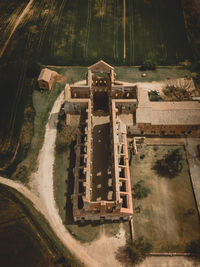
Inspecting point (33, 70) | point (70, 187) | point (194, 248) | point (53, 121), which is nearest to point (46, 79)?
point (33, 70)

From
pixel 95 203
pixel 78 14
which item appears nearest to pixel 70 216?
pixel 95 203

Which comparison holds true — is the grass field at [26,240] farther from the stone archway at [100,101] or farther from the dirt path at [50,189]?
the stone archway at [100,101]

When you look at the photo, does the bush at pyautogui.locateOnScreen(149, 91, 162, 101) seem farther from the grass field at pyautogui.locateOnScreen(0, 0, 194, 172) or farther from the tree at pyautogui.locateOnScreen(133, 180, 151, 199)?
the tree at pyautogui.locateOnScreen(133, 180, 151, 199)

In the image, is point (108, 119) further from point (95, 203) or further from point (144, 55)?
point (144, 55)

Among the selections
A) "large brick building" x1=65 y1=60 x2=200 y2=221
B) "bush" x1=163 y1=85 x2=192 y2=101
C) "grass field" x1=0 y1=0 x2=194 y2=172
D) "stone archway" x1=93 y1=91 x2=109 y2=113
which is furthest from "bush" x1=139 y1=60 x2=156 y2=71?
"stone archway" x1=93 y1=91 x2=109 y2=113

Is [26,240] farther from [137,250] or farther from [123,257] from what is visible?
[137,250]

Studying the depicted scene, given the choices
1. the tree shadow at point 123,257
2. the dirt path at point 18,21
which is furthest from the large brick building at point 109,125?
the dirt path at point 18,21
